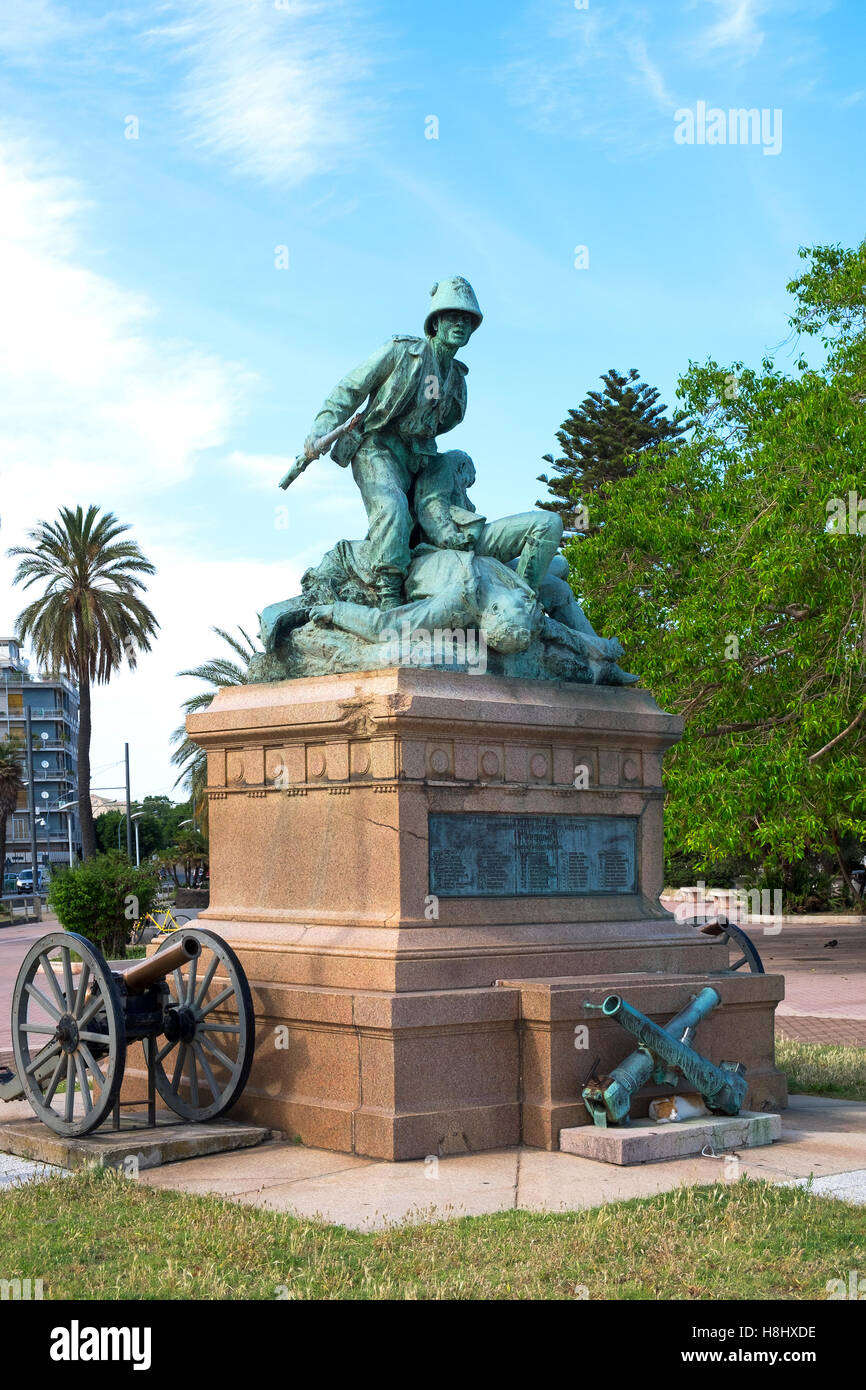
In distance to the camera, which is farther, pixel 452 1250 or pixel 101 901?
pixel 101 901

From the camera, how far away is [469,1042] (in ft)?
24.8

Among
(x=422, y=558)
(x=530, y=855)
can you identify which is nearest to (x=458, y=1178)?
(x=530, y=855)

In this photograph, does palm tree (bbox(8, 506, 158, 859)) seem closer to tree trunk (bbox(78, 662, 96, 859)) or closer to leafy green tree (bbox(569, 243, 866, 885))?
tree trunk (bbox(78, 662, 96, 859))

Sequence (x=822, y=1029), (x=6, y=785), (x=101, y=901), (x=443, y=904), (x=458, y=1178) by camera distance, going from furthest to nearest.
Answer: (x=6, y=785) → (x=101, y=901) → (x=822, y=1029) → (x=443, y=904) → (x=458, y=1178)

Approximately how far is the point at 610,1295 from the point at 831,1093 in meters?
5.43

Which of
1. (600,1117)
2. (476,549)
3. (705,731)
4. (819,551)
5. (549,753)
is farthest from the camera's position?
(705,731)

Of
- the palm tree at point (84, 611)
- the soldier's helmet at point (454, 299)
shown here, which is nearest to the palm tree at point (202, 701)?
the palm tree at point (84, 611)

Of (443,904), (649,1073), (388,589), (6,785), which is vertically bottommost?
(649,1073)

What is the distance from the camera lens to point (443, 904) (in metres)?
8.02

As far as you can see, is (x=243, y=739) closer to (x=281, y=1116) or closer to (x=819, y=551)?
(x=281, y=1116)

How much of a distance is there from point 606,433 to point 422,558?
4204cm

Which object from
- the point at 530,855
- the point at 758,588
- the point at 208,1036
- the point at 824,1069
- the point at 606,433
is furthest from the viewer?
the point at 606,433

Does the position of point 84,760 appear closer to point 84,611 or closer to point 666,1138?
point 84,611

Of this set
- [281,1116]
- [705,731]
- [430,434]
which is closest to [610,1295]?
[281,1116]
